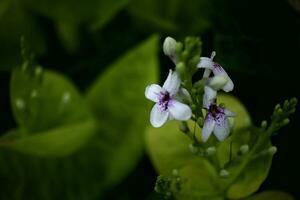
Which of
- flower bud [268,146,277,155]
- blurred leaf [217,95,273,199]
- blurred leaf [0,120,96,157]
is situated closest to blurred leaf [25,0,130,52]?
blurred leaf [0,120,96,157]

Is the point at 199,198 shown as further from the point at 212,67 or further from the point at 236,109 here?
the point at 212,67

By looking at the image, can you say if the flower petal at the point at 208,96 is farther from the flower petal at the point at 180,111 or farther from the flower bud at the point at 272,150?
the flower bud at the point at 272,150

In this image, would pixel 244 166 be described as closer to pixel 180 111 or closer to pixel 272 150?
pixel 272 150

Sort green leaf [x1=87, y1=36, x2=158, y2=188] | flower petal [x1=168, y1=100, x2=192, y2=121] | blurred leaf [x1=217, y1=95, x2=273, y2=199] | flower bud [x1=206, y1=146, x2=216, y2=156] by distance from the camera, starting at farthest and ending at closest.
→ 1. green leaf [x1=87, y1=36, x2=158, y2=188]
2. blurred leaf [x1=217, y1=95, x2=273, y2=199]
3. flower bud [x1=206, y1=146, x2=216, y2=156]
4. flower petal [x1=168, y1=100, x2=192, y2=121]

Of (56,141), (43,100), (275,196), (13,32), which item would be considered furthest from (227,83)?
(13,32)

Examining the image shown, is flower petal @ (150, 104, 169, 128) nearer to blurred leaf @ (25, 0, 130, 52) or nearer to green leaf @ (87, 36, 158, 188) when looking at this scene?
green leaf @ (87, 36, 158, 188)

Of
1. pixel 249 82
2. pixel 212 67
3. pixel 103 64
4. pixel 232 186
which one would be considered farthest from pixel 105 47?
pixel 212 67
